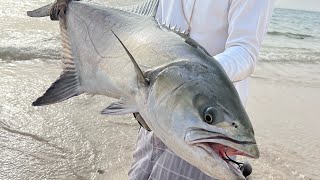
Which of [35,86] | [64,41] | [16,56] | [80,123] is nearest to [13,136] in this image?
[80,123]

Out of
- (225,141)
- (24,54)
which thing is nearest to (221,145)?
(225,141)

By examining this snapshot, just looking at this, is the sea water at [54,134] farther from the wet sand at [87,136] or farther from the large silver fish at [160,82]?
the large silver fish at [160,82]

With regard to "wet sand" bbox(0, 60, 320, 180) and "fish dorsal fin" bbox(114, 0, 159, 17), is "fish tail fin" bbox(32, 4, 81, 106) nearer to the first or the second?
"fish dorsal fin" bbox(114, 0, 159, 17)

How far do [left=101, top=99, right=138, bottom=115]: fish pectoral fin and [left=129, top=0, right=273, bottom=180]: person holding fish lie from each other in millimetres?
478

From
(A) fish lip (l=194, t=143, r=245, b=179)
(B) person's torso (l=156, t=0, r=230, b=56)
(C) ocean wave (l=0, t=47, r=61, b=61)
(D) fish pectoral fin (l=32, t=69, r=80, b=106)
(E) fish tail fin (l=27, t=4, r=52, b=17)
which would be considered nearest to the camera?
(A) fish lip (l=194, t=143, r=245, b=179)

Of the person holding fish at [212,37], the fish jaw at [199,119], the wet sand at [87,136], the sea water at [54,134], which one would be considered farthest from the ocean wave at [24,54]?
the fish jaw at [199,119]

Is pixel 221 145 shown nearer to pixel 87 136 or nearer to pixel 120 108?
pixel 120 108

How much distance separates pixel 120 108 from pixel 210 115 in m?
0.44

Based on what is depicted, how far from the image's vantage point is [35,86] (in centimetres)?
573

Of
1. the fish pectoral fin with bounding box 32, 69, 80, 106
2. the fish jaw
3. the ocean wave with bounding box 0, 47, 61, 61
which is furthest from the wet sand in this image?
the fish jaw

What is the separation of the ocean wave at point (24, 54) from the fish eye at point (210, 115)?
244 inches

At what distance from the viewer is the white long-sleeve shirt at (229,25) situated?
6.70ft

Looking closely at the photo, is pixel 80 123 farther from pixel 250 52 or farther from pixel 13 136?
pixel 250 52

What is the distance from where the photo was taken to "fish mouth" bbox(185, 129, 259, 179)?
1.38m
